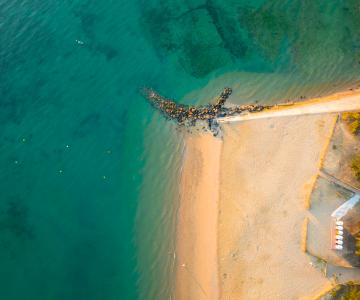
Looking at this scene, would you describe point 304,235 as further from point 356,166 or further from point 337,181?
point 356,166

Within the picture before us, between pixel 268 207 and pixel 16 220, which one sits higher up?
pixel 16 220

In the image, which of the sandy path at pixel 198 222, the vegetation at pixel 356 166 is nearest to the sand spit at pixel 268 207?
the sandy path at pixel 198 222

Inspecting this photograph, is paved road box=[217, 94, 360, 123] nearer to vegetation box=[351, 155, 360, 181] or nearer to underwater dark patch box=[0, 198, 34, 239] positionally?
vegetation box=[351, 155, 360, 181]

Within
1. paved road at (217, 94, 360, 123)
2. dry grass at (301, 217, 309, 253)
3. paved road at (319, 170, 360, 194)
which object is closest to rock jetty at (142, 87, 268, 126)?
paved road at (217, 94, 360, 123)

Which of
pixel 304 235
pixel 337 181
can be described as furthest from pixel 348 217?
pixel 304 235

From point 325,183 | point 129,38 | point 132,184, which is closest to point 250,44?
point 129,38

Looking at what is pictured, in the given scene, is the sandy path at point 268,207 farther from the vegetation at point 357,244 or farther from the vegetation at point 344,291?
the vegetation at point 357,244
